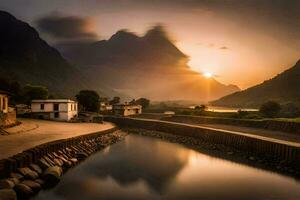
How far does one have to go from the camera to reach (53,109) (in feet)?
272

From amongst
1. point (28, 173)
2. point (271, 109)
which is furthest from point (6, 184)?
point (271, 109)

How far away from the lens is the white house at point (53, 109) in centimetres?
8206

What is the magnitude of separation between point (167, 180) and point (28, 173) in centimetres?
1438

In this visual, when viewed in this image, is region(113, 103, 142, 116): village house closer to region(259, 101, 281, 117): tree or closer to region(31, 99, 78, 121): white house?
region(31, 99, 78, 121): white house

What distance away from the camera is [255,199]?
3042 cm

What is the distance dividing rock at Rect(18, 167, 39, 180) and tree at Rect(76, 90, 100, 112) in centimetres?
7683

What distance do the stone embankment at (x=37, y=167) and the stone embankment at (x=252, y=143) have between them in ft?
71.0

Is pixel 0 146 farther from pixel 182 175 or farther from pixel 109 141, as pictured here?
pixel 109 141

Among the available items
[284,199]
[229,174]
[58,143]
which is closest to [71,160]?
[58,143]

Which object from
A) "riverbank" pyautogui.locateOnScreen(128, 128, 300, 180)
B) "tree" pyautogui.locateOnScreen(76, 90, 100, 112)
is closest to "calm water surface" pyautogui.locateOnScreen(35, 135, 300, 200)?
"riverbank" pyautogui.locateOnScreen(128, 128, 300, 180)

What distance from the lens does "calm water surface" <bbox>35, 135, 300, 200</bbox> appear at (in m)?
31.2

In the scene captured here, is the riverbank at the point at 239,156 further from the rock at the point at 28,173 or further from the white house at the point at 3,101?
the white house at the point at 3,101

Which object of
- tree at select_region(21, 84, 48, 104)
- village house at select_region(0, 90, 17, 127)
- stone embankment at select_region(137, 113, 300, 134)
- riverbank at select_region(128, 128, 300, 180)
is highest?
Answer: tree at select_region(21, 84, 48, 104)

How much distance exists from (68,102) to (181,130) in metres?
27.1
